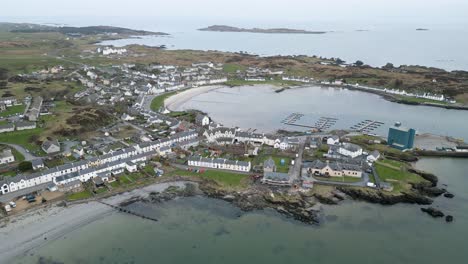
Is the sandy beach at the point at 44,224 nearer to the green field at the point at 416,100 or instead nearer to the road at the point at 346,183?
the road at the point at 346,183

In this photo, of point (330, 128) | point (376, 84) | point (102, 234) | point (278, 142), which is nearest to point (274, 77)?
point (376, 84)

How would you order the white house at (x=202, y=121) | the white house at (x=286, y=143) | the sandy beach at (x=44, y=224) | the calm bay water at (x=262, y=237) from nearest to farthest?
the calm bay water at (x=262, y=237) < the sandy beach at (x=44, y=224) < the white house at (x=286, y=143) < the white house at (x=202, y=121)

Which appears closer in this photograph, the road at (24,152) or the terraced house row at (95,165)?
the terraced house row at (95,165)

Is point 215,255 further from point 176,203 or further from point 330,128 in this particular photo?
point 330,128

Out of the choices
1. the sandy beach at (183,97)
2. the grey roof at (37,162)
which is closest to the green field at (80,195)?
the grey roof at (37,162)

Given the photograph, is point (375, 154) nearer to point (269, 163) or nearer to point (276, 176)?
point (269, 163)

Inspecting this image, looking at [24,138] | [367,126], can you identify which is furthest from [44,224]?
[367,126]

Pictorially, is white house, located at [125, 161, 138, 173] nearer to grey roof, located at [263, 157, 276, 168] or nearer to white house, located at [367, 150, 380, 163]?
grey roof, located at [263, 157, 276, 168]
